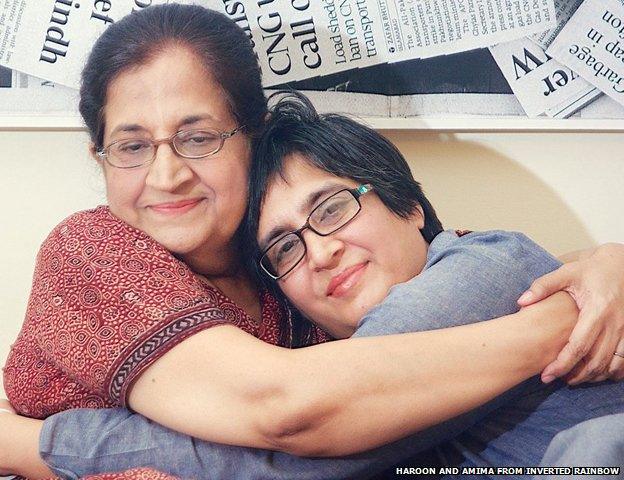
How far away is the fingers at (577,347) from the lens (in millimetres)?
1012

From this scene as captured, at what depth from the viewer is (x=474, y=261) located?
1.07 m

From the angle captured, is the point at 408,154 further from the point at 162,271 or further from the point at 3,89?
the point at 3,89

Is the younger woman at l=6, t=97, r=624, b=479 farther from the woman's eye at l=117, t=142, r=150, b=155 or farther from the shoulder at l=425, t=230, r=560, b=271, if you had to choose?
the woman's eye at l=117, t=142, r=150, b=155

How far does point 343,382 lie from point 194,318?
0.24 m

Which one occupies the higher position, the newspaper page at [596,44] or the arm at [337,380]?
the newspaper page at [596,44]

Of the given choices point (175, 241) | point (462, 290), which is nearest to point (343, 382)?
point (462, 290)

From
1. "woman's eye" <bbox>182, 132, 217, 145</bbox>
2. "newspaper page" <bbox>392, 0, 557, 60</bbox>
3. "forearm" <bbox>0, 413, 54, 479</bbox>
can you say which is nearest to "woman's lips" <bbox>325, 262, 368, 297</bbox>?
"woman's eye" <bbox>182, 132, 217, 145</bbox>

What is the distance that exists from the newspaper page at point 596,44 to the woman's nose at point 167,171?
934 millimetres

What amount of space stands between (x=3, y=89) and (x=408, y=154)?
90cm

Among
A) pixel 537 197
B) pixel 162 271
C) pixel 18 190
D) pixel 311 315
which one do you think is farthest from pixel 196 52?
pixel 537 197

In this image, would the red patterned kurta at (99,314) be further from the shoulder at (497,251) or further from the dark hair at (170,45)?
the shoulder at (497,251)

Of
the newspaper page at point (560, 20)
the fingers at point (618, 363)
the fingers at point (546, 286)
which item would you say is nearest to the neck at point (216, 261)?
the fingers at point (546, 286)

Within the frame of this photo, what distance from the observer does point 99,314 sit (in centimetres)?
107

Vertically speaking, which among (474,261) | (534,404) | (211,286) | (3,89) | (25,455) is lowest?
(25,455)
